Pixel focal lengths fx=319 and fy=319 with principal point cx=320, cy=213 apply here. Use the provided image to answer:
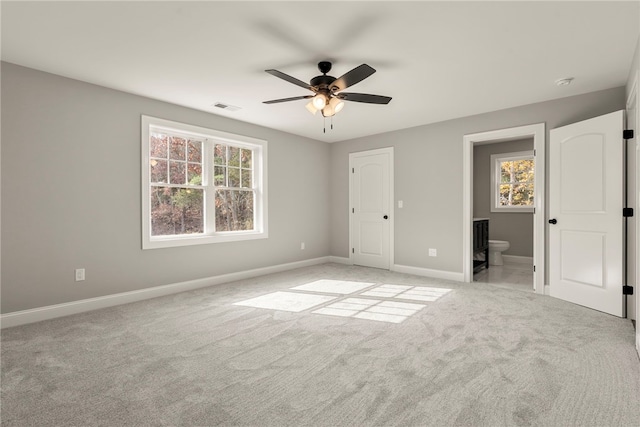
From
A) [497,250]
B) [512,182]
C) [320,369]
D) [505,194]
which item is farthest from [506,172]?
[320,369]

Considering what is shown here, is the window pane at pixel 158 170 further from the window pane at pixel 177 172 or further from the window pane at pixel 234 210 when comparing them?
the window pane at pixel 234 210

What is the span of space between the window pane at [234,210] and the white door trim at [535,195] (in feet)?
11.1

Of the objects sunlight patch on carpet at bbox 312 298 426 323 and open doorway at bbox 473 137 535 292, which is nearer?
sunlight patch on carpet at bbox 312 298 426 323

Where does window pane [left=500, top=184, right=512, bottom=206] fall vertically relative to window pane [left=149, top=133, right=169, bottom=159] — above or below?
below

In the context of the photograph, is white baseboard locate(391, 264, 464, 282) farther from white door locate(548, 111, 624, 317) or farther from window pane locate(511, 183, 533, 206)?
window pane locate(511, 183, 533, 206)

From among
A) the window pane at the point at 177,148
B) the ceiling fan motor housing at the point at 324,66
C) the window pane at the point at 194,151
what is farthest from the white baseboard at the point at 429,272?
the window pane at the point at 177,148

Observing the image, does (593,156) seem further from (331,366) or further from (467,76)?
(331,366)

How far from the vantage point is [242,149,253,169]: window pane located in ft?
17.1

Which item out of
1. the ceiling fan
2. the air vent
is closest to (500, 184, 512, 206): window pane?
the ceiling fan

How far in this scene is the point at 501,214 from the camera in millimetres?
6754

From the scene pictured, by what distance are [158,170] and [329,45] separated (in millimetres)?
2775

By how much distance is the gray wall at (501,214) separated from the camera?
638cm

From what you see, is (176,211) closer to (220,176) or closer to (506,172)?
(220,176)

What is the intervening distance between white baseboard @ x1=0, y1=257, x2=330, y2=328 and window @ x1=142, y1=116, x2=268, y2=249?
0.54m
